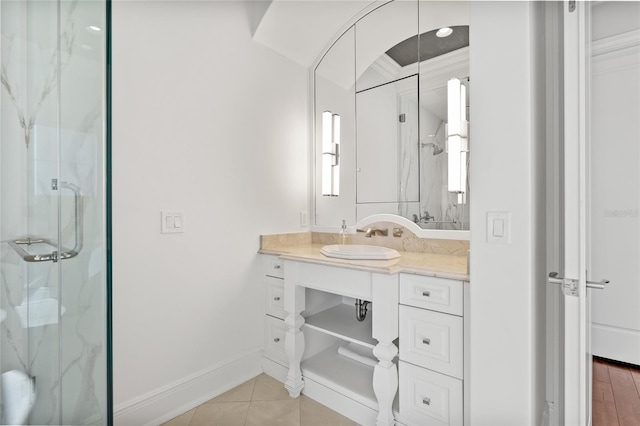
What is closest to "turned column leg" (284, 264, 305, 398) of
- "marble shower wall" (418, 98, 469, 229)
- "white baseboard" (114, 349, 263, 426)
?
"white baseboard" (114, 349, 263, 426)

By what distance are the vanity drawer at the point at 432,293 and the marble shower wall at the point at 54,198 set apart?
1164 millimetres

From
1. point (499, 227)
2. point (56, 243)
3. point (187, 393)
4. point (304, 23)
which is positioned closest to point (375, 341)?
point (499, 227)

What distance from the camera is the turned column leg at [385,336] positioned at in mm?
1431

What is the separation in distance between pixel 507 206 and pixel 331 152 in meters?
1.40

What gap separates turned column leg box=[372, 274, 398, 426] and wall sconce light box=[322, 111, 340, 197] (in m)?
1.01

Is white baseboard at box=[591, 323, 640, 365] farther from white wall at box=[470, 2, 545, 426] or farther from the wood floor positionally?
white wall at box=[470, 2, 545, 426]

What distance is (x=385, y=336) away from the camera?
144 cm

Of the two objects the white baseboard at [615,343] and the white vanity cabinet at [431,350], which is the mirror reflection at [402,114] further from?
the white baseboard at [615,343]

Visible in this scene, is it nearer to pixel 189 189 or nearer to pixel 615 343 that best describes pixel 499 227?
pixel 615 343

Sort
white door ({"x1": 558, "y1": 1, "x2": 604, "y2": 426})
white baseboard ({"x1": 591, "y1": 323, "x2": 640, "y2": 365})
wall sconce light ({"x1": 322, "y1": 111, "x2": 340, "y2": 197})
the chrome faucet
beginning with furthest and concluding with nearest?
wall sconce light ({"x1": 322, "y1": 111, "x2": 340, "y2": 197}), the chrome faucet, white baseboard ({"x1": 591, "y1": 323, "x2": 640, "y2": 365}), white door ({"x1": 558, "y1": 1, "x2": 604, "y2": 426})

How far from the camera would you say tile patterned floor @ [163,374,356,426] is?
1614mm

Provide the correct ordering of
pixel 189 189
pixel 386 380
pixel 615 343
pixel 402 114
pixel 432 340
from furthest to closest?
pixel 402 114 < pixel 189 189 < pixel 386 380 < pixel 432 340 < pixel 615 343

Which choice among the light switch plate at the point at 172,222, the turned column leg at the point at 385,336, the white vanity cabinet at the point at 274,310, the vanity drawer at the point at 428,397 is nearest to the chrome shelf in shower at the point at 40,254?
the light switch plate at the point at 172,222

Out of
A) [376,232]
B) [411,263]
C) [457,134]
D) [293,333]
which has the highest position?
[457,134]
